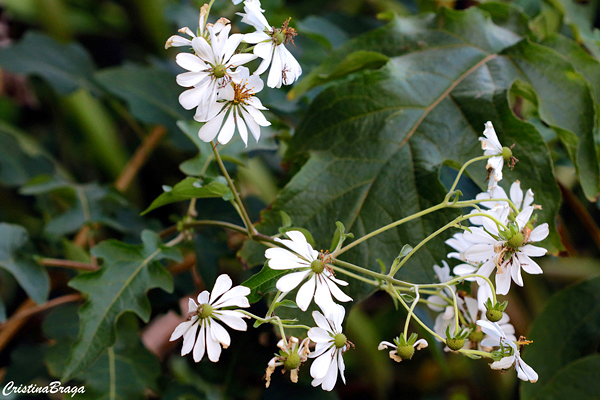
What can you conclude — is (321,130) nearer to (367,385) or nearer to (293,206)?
(293,206)

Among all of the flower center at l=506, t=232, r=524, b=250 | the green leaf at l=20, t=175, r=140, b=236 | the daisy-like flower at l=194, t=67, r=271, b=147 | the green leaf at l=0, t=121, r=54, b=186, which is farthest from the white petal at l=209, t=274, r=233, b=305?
the green leaf at l=0, t=121, r=54, b=186

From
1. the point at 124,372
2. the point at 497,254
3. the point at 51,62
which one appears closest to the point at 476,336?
the point at 497,254

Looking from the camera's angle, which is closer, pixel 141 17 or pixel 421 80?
pixel 421 80

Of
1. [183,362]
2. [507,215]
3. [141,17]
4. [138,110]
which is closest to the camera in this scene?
[507,215]

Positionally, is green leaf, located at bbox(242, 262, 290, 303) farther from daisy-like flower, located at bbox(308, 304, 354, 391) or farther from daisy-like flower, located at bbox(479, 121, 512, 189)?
daisy-like flower, located at bbox(479, 121, 512, 189)

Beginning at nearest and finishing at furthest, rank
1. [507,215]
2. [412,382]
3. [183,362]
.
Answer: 1. [507,215]
2. [183,362]
3. [412,382]

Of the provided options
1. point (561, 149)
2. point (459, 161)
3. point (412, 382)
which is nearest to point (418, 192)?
point (459, 161)

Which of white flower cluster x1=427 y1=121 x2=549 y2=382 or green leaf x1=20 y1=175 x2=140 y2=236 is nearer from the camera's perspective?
white flower cluster x1=427 y1=121 x2=549 y2=382
